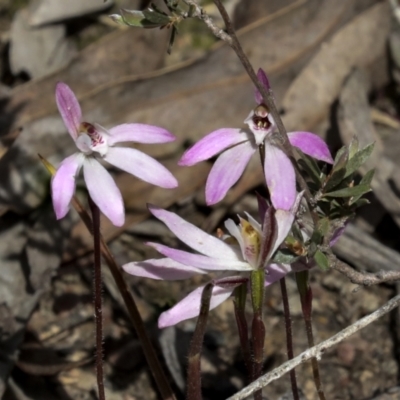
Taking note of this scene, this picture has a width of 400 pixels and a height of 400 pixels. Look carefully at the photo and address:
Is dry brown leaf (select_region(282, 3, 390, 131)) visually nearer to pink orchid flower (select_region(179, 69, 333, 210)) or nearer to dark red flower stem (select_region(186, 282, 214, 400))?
pink orchid flower (select_region(179, 69, 333, 210))

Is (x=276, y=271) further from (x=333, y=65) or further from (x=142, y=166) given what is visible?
(x=333, y=65)

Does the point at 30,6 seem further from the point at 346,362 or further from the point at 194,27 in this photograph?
the point at 346,362

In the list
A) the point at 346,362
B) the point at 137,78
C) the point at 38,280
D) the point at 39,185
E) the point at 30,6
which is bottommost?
the point at 346,362

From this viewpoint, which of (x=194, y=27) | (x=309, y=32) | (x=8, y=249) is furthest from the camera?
(x=194, y=27)

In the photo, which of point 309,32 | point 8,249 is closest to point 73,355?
point 8,249

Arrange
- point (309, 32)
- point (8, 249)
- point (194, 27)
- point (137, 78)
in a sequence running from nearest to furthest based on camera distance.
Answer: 1. point (8, 249)
2. point (137, 78)
3. point (309, 32)
4. point (194, 27)

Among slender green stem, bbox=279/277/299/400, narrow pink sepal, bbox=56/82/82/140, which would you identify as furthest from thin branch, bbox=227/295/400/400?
narrow pink sepal, bbox=56/82/82/140

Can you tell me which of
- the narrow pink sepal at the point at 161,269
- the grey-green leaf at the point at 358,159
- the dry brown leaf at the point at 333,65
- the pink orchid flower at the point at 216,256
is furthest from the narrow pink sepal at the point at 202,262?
the dry brown leaf at the point at 333,65

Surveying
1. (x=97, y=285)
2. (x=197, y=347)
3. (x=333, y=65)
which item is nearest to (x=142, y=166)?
(x=97, y=285)
